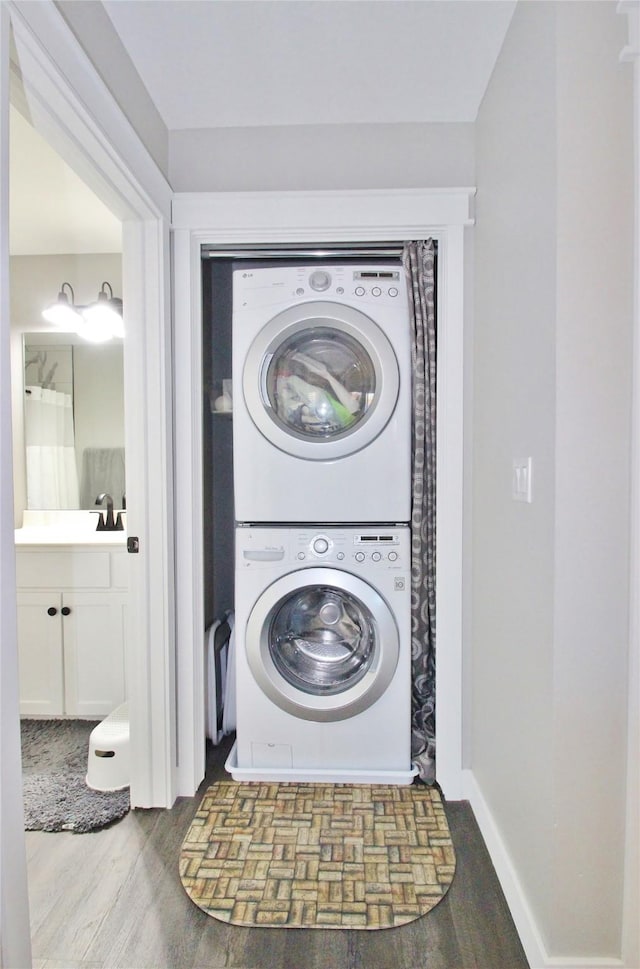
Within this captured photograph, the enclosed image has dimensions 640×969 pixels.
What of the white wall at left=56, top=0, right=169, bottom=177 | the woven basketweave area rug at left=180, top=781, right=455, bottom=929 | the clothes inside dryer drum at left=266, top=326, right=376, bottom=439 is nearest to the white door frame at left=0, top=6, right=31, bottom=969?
the white wall at left=56, top=0, right=169, bottom=177

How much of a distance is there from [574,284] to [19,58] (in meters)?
1.19

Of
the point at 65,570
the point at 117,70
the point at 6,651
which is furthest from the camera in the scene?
the point at 65,570

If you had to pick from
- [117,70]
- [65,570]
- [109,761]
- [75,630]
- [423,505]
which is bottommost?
[109,761]

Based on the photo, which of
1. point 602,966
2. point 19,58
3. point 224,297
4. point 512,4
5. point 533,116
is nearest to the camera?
point 19,58

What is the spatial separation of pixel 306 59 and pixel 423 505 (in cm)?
144

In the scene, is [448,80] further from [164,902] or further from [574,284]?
[164,902]

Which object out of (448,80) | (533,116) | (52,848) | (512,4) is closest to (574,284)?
(533,116)

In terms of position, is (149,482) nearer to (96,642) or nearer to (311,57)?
(96,642)

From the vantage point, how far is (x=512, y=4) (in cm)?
150

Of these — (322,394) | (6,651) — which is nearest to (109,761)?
(6,651)

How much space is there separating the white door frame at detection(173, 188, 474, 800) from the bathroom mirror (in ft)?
3.81

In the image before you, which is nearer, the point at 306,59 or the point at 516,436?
the point at 516,436

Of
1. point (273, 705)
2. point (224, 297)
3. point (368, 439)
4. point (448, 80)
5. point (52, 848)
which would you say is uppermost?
point (448, 80)

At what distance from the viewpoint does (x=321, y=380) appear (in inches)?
83.7
